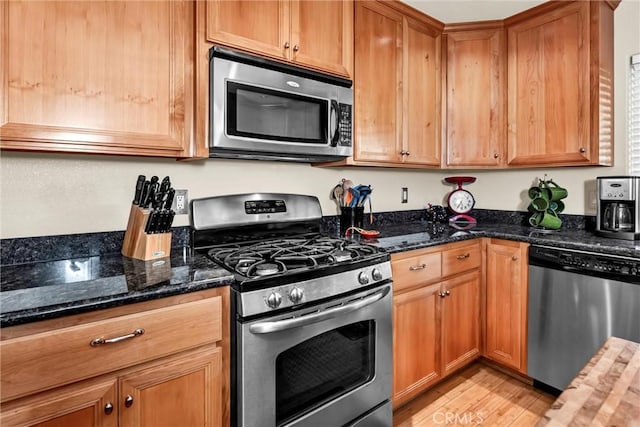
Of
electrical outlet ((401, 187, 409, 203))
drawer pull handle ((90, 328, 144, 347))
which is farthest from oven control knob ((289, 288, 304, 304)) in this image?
electrical outlet ((401, 187, 409, 203))

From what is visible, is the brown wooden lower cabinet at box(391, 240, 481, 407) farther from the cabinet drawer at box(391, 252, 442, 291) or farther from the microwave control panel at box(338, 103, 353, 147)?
the microwave control panel at box(338, 103, 353, 147)

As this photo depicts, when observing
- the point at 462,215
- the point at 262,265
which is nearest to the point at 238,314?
the point at 262,265

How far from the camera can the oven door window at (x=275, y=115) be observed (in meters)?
1.51

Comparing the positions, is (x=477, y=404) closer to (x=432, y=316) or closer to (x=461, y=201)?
(x=432, y=316)

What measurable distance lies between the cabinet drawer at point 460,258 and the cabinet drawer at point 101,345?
53.9 inches

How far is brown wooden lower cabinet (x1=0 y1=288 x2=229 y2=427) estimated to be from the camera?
2.80 ft

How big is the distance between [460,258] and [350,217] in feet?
2.35

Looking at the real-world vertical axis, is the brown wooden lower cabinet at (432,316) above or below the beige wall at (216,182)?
below

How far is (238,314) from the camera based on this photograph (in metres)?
1.17

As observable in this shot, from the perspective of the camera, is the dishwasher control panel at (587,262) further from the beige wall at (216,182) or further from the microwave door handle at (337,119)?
the microwave door handle at (337,119)

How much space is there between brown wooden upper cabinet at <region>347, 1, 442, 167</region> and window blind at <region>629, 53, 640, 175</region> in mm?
1135

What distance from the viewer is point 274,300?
3.94 ft

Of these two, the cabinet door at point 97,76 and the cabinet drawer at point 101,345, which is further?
the cabinet door at point 97,76

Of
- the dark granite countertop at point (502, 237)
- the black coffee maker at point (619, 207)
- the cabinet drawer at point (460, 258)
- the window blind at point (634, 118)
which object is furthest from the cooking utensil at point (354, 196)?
the window blind at point (634, 118)
